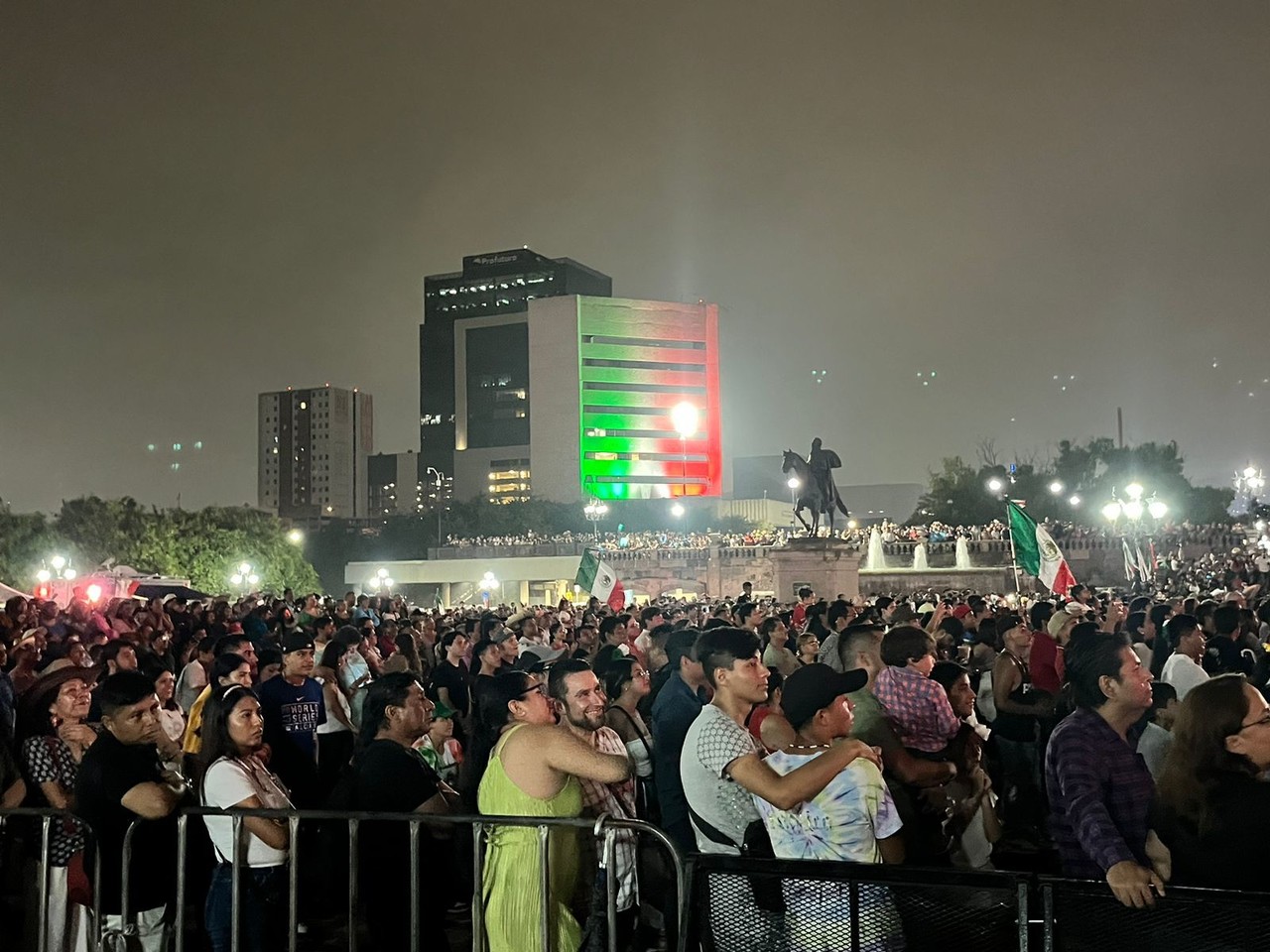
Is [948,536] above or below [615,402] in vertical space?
below

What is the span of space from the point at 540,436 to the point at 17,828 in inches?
4729

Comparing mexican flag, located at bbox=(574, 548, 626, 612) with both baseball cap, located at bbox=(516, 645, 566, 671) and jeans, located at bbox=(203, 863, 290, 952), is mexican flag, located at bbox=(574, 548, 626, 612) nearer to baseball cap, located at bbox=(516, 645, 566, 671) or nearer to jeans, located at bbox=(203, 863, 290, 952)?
baseball cap, located at bbox=(516, 645, 566, 671)

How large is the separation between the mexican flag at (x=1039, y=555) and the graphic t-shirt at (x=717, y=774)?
46.0ft

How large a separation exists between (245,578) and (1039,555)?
49520 millimetres

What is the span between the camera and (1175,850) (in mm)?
3768

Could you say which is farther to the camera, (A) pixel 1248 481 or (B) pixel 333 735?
(A) pixel 1248 481

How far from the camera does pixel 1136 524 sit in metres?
42.8

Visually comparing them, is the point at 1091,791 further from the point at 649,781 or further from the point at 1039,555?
the point at 1039,555

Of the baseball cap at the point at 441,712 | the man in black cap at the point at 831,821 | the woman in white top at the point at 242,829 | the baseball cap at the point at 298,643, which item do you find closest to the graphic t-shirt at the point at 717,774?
the man in black cap at the point at 831,821

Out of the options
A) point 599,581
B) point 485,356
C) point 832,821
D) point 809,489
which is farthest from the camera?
point 485,356

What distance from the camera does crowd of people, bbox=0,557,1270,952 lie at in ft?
12.7

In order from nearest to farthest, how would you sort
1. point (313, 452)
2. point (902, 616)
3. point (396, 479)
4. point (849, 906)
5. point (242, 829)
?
point (849, 906)
point (242, 829)
point (902, 616)
point (396, 479)
point (313, 452)

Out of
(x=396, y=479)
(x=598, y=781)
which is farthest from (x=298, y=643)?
(x=396, y=479)

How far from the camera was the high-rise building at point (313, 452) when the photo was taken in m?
183
